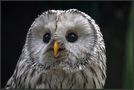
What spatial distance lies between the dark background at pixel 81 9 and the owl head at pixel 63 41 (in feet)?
0.27

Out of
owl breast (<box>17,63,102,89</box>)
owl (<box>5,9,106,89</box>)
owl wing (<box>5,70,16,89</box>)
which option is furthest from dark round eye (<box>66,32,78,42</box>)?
owl wing (<box>5,70,16,89</box>)

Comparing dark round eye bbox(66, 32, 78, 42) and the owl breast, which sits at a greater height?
dark round eye bbox(66, 32, 78, 42)

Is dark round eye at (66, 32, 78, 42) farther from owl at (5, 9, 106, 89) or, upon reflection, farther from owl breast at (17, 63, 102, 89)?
owl breast at (17, 63, 102, 89)

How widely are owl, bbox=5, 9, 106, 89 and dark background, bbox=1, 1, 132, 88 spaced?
0.26 ft

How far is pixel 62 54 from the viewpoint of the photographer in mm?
1998

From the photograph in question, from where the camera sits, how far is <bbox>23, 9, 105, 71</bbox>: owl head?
78.3 inches

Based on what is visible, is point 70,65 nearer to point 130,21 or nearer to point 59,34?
point 59,34

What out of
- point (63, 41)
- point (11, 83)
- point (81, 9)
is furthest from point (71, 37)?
point (11, 83)

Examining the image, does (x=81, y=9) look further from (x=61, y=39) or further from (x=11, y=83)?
(x=11, y=83)

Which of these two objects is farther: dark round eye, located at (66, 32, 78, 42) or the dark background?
the dark background

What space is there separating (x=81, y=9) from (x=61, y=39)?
0.20 metres

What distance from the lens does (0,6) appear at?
223 cm

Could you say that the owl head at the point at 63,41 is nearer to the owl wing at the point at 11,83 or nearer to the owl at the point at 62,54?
the owl at the point at 62,54

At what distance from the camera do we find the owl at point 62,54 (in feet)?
6.56
